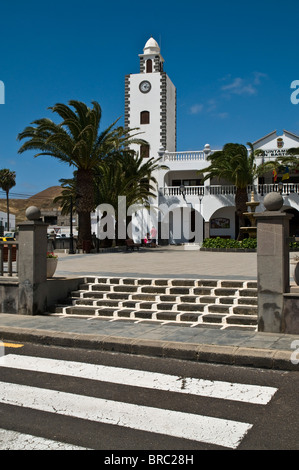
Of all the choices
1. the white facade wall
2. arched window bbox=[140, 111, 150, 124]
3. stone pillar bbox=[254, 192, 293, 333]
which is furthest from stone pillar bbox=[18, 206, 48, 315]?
arched window bbox=[140, 111, 150, 124]

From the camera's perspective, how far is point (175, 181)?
4394cm

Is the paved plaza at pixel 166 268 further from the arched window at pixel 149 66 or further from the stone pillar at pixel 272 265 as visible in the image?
the arched window at pixel 149 66

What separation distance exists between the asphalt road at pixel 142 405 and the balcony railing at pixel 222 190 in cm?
3270

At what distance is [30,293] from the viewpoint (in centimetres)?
950

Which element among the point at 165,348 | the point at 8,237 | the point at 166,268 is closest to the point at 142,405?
the point at 165,348

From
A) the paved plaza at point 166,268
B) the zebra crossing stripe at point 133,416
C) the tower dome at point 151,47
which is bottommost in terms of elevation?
the zebra crossing stripe at point 133,416

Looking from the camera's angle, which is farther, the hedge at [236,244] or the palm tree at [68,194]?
the palm tree at [68,194]

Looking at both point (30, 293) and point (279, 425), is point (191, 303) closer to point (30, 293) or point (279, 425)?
point (30, 293)

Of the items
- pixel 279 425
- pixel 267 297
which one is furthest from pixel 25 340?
pixel 279 425

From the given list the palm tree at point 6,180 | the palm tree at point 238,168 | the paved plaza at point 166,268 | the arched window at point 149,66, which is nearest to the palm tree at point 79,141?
the paved plaza at point 166,268

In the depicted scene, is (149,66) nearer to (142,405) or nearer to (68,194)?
(68,194)

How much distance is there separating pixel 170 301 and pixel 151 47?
44.5 metres

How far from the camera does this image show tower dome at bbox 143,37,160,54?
48.6 meters

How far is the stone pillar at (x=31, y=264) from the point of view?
9484 millimetres
